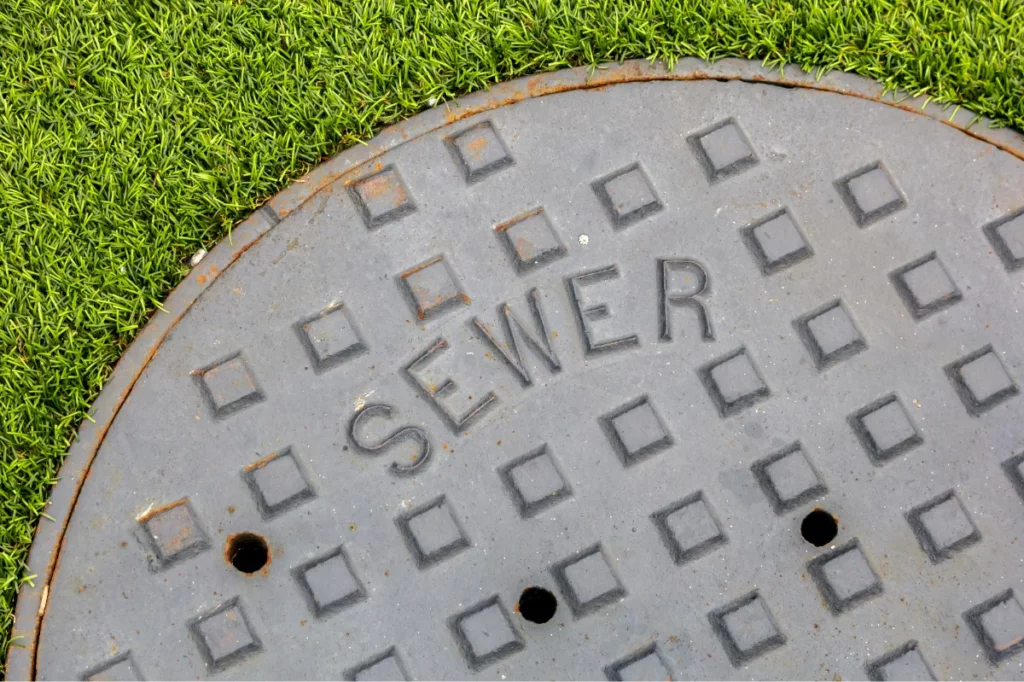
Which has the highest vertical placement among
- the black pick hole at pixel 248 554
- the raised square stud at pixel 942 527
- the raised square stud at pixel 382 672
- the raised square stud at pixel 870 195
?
the raised square stud at pixel 870 195

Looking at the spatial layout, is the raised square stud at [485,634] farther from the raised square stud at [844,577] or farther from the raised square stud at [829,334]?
the raised square stud at [829,334]

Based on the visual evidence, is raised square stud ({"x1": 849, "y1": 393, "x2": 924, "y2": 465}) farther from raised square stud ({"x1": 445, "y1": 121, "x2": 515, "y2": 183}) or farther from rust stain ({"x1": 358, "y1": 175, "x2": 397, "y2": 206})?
rust stain ({"x1": 358, "y1": 175, "x2": 397, "y2": 206})

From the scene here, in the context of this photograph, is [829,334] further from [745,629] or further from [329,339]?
[329,339]

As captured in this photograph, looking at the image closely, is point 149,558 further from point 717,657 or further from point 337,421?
point 717,657

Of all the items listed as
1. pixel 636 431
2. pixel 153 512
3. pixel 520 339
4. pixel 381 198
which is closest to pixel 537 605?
pixel 636 431

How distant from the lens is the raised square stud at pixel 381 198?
1.85 meters

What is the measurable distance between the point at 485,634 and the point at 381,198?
2.80ft

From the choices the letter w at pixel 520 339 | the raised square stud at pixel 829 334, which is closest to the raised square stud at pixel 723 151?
the raised square stud at pixel 829 334

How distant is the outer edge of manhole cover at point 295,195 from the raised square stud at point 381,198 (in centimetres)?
5

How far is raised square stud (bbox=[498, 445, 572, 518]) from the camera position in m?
1.76

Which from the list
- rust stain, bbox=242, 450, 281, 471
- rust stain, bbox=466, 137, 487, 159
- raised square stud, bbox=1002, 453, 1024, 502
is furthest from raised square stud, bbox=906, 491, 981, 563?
rust stain, bbox=242, 450, 281, 471

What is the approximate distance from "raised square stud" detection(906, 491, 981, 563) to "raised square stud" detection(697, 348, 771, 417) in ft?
1.19

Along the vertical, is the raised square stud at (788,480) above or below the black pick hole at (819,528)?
above

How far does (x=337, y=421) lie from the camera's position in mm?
1784
